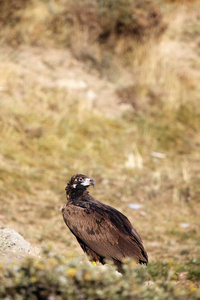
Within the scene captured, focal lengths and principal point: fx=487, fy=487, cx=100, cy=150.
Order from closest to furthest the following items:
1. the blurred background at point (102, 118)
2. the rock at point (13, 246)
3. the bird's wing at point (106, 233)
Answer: the rock at point (13, 246) → the bird's wing at point (106, 233) → the blurred background at point (102, 118)

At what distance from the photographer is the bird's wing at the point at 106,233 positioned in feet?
15.4

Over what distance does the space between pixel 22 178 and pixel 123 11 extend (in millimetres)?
6812

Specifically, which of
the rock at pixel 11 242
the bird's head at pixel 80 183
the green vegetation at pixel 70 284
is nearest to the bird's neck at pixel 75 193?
the bird's head at pixel 80 183

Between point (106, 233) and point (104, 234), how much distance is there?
0.02 m

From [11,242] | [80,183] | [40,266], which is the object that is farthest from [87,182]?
[40,266]

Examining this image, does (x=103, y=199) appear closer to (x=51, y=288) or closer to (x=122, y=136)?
(x=122, y=136)

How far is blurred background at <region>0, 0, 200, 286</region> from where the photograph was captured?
803 cm

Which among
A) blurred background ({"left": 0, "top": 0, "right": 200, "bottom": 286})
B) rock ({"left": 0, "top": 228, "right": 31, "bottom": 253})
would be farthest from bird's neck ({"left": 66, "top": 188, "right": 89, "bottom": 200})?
blurred background ({"left": 0, "top": 0, "right": 200, "bottom": 286})

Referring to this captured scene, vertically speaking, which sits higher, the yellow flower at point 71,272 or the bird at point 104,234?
the bird at point 104,234

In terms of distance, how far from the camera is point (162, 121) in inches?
461

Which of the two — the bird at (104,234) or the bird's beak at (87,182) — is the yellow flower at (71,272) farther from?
the bird's beak at (87,182)

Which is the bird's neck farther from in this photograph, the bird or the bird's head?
the bird

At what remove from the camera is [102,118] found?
11406 mm

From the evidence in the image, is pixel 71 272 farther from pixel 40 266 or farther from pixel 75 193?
pixel 75 193
